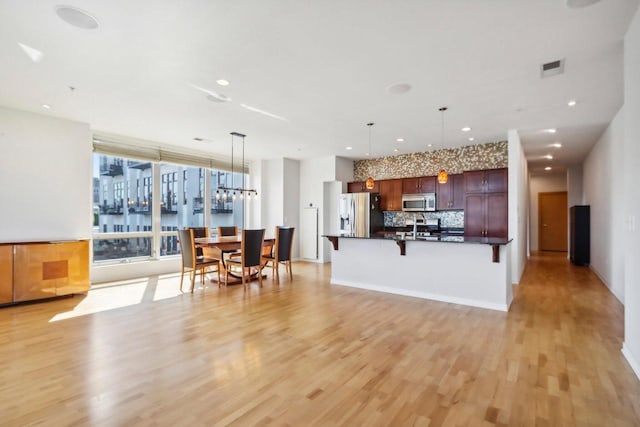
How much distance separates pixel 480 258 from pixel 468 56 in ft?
8.23

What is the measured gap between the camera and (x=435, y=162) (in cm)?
740

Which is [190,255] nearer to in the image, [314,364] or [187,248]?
[187,248]

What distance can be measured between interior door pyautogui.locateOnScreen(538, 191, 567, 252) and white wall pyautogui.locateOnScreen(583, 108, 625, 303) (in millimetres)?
3813

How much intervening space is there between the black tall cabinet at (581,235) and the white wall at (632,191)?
6.08m

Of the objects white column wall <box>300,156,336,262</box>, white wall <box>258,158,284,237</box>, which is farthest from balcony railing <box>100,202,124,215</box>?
white column wall <box>300,156,336,262</box>

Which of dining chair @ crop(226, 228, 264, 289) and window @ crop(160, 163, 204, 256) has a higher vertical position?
window @ crop(160, 163, 204, 256)

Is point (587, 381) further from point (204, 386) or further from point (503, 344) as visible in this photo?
point (204, 386)

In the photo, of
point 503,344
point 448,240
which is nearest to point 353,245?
point 448,240

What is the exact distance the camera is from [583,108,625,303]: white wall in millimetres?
4637

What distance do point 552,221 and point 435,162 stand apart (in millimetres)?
6510

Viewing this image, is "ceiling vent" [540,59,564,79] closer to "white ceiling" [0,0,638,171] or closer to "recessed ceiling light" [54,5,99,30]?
"white ceiling" [0,0,638,171]

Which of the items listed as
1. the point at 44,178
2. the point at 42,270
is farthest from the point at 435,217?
the point at 44,178

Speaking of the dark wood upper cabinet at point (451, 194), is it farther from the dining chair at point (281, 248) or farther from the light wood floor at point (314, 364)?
the dining chair at point (281, 248)

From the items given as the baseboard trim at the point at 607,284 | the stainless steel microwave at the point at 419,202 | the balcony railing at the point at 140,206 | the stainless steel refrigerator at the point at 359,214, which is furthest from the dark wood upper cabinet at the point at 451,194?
the balcony railing at the point at 140,206
